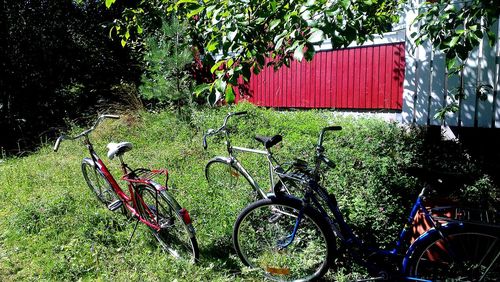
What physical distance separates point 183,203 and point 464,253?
2.54 meters

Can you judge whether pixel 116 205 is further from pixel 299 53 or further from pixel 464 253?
pixel 464 253

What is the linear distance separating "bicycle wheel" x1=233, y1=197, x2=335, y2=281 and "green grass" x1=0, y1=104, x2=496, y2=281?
15 centimetres

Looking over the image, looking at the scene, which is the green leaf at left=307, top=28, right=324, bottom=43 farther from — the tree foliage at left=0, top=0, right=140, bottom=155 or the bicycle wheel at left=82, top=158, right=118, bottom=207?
the tree foliage at left=0, top=0, right=140, bottom=155

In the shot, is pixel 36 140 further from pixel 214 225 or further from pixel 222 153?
pixel 214 225

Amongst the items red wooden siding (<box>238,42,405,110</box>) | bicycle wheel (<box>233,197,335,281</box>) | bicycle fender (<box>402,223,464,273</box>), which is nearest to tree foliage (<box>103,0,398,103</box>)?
bicycle wheel (<box>233,197,335,281</box>)

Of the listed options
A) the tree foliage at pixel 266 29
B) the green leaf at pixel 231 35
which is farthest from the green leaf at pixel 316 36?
the green leaf at pixel 231 35

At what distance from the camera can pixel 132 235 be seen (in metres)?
3.55

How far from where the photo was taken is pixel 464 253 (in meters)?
2.55

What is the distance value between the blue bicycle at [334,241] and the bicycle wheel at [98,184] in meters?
1.69

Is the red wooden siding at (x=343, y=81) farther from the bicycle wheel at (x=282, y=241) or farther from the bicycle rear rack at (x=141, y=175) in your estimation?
the bicycle rear rack at (x=141, y=175)

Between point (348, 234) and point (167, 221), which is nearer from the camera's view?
point (348, 234)

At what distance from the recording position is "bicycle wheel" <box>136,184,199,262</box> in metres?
3.18

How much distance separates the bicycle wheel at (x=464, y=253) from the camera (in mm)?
2430

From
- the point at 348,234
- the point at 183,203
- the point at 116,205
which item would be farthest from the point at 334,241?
the point at 116,205
